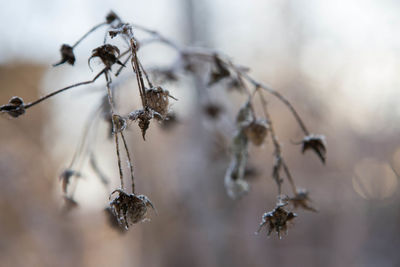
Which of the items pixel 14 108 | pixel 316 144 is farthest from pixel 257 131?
pixel 14 108

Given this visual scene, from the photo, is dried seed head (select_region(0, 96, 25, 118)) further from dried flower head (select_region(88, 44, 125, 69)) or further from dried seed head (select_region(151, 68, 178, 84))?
dried seed head (select_region(151, 68, 178, 84))

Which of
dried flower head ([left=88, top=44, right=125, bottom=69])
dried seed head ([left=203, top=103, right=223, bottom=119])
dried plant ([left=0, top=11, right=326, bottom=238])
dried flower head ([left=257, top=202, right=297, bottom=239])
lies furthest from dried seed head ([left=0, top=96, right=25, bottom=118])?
dried seed head ([left=203, top=103, right=223, bottom=119])

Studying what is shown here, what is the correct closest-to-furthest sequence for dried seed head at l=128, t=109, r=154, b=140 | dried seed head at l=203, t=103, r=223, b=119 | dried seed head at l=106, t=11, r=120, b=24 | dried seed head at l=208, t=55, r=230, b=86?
dried seed head at l=128, t=109, r=154, b=140 < dried seed head at l=106, t=11, r=120, b=24 < dried seed head at l=208, t=55, r=230, b=86 < dried seed head at l=203, t=103, r=223, b=119

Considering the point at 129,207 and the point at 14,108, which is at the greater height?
the point at 14,108

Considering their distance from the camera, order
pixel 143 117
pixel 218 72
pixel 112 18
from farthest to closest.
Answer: pixel 218 72 → pixel 112 18 → pixel 143 117

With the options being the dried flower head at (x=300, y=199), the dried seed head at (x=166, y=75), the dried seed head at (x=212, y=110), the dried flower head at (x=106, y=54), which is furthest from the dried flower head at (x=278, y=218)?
the dried seed head at (x=212, y=110)

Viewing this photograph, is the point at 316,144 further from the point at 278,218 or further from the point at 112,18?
the point at 112,18

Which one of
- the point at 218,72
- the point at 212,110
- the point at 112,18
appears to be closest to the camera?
the point at 112,18
